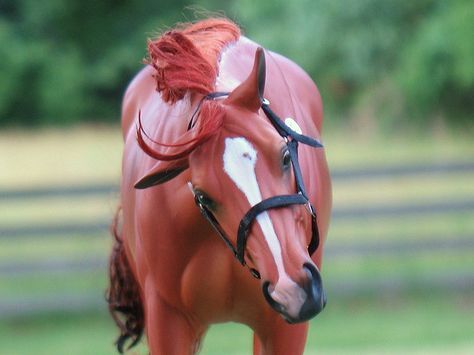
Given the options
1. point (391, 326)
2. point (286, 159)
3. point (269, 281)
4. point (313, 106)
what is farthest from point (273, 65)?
point (391, 326)

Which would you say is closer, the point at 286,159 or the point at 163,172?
the point at 286,159

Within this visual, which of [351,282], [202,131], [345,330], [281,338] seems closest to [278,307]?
[202,131]

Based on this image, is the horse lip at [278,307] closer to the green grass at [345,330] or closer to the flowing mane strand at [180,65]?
the flowing mane strand at [180,65]

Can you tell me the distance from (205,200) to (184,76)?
1.41ft

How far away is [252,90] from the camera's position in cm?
296

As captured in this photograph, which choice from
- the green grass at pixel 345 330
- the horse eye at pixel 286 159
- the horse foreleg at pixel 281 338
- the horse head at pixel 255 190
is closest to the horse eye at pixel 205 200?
the horse head at pixel 255 190

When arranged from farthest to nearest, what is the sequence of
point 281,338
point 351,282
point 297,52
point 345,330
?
point 297,52 → point 351,282 → point 345,330 → point 281,338

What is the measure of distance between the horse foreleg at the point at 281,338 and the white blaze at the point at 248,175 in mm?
726

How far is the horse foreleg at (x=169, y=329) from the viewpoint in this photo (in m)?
3.54

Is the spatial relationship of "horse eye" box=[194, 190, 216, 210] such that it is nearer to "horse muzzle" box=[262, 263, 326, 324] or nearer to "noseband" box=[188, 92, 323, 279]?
"noseband" box=[188, 92, 323, 279]

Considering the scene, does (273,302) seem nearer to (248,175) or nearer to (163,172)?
(248,175)

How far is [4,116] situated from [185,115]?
971 inches

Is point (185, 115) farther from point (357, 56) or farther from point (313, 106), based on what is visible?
point (357, 56)

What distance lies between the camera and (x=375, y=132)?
70.9 ft
